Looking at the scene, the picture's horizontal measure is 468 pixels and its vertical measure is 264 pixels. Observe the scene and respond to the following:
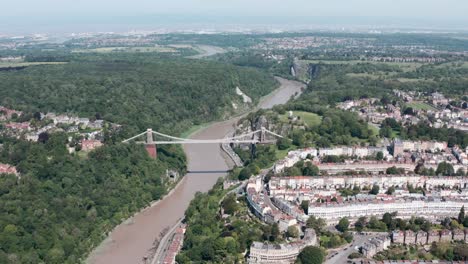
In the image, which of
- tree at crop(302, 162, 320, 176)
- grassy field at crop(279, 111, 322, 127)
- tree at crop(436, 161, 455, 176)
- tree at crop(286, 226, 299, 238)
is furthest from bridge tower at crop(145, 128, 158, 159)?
tree at crop(436, 161, 455, 176)

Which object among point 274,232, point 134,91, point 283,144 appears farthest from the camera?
point 134,91

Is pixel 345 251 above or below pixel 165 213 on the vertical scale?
above

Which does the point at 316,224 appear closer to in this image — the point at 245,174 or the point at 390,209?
the point at 390,209

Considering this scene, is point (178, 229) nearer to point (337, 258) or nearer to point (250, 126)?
point (337, 258)

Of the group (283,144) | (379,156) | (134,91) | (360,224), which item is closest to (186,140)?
(283,144)

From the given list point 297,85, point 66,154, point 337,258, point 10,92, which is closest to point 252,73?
point 297,85

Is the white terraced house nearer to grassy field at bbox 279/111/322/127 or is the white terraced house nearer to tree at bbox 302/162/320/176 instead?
tree at bbox 302/162/320/176
